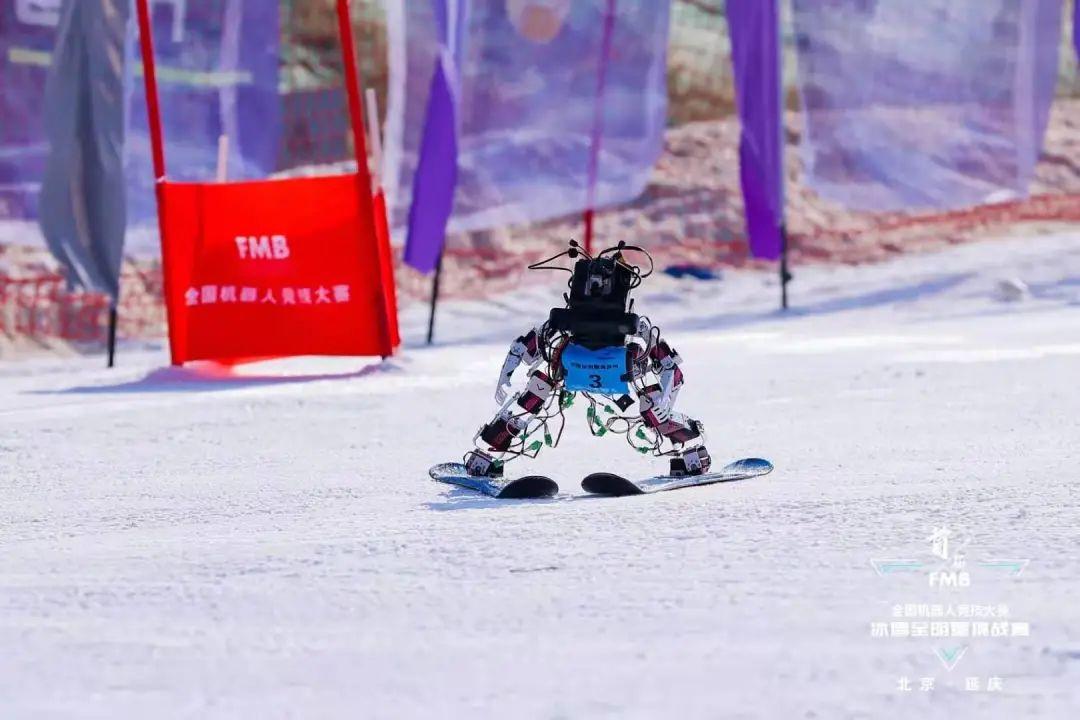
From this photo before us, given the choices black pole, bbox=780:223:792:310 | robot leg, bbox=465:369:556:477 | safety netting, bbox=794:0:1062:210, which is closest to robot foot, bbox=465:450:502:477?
robot leg, bbox=465:369:556:477

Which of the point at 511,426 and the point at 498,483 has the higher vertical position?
the point at 511,426

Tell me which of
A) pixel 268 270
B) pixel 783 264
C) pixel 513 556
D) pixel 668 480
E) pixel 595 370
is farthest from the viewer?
pixel 783 264

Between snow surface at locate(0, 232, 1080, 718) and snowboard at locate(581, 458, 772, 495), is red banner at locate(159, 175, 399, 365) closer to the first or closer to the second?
snow surface at locate(0, 232, 1080, 718)

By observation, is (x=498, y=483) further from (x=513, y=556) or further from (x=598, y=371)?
(x=513, y=556)

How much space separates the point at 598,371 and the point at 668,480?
0.42 meters

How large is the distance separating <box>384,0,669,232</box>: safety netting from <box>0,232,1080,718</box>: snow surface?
4.99 metres

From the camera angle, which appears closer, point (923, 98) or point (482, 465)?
point (482, 465)

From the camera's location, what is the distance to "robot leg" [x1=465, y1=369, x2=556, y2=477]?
4.76m

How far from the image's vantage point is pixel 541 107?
12.7 m

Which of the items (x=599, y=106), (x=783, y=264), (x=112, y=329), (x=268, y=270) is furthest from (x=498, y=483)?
(x=599, y=106)

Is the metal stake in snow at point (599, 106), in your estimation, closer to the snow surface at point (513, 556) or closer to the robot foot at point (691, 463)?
the snow surface at point (513, 556)

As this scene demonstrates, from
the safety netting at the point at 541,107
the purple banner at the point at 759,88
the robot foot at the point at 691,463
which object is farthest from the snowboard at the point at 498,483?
the safety netting at the point at 541,107

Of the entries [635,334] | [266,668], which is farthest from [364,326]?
[266,668]

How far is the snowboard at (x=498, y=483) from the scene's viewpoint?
178 inches
